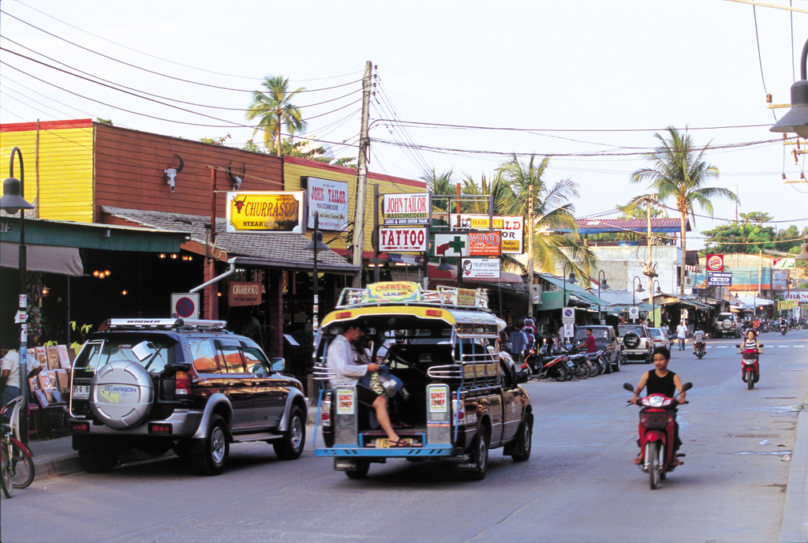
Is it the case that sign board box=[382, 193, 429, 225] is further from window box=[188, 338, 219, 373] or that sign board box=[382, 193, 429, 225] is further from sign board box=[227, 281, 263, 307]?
window box=[188, 338, 219, 373]

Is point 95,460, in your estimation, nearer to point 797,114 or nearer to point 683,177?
point 797,114

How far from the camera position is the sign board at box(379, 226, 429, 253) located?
26.9 metres

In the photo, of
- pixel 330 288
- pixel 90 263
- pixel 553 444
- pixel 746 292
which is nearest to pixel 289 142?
pixel 330 288

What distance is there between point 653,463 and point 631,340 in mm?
32353

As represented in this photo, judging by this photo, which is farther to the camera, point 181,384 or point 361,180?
point 361,180

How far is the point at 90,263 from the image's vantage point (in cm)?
2219

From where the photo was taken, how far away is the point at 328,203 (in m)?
28.9

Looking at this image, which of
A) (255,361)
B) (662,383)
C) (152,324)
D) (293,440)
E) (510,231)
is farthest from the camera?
(510,231)

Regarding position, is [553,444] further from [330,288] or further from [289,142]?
[289,142]

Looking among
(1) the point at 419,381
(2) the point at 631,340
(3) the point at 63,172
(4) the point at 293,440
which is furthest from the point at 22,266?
A: (2) the point at 631,340

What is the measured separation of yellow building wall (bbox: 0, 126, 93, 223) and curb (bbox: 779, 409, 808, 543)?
16732 mm

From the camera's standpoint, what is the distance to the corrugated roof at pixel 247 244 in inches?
824

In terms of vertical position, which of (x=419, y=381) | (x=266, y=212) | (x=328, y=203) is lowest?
(x=419, y=381)

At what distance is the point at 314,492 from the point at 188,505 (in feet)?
5.21
